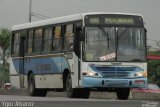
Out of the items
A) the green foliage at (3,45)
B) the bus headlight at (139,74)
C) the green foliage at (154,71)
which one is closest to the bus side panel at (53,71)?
the bus headlight at (139,74)

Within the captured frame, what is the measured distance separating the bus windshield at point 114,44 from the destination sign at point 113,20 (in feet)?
0.87

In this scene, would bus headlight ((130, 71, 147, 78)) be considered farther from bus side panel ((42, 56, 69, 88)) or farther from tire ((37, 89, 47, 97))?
tire ((37, 89, 47, 97))

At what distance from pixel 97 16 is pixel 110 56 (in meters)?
1.64

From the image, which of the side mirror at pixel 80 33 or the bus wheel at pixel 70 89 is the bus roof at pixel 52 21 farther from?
the bus wheel at pixel 70 89

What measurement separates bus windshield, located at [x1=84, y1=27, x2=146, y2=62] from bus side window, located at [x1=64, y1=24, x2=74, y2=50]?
1.04 meters

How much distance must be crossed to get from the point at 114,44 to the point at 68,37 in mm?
1931

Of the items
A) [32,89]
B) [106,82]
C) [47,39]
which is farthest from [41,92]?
[106,82]

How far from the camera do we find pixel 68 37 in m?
24.7

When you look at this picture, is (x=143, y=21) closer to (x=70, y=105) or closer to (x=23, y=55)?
(x=23, y=55)

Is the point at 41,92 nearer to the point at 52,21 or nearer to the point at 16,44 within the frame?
the point at 16,44

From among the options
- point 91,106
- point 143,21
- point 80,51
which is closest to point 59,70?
point 80,51

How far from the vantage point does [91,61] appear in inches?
934

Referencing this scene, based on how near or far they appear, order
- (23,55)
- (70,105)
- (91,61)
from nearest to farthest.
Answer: (70,105) < (91,61) < (23,55)

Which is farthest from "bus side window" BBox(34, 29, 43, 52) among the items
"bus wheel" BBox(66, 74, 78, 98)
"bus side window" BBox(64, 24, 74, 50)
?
"bus wheel" BBox(66, 74, 78, 98)
